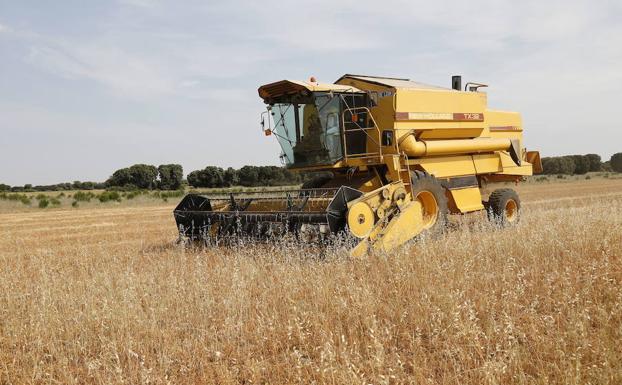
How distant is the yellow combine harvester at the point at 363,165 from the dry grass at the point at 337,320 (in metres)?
0.77

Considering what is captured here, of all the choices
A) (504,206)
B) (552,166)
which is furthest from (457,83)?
(552,166)

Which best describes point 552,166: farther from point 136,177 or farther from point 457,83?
point 457,83

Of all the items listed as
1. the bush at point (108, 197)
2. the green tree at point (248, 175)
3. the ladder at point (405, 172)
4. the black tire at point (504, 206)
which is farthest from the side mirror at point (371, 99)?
the green tree at point (248, 175)

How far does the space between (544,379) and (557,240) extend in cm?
426

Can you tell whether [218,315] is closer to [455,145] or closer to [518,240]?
[518,240]

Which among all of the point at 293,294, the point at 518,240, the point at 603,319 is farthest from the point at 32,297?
the point at 518,240

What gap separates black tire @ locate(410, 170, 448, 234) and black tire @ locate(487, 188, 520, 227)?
204 centimetres

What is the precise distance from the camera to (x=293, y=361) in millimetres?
3709

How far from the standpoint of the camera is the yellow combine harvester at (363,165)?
780 cm

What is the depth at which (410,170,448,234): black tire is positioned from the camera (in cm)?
904

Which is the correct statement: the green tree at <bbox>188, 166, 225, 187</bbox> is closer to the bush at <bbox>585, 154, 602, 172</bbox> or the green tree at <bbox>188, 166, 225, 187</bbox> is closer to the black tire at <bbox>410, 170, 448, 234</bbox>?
the black tire at <bbox>410, 170, 448, 234</bbox>

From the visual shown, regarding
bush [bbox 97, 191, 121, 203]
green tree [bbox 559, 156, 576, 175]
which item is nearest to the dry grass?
bush [bbox 97, 191, 121, 203]

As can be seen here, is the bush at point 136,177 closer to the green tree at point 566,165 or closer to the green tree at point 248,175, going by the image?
the green tree at point 248,175

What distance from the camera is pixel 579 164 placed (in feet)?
211
